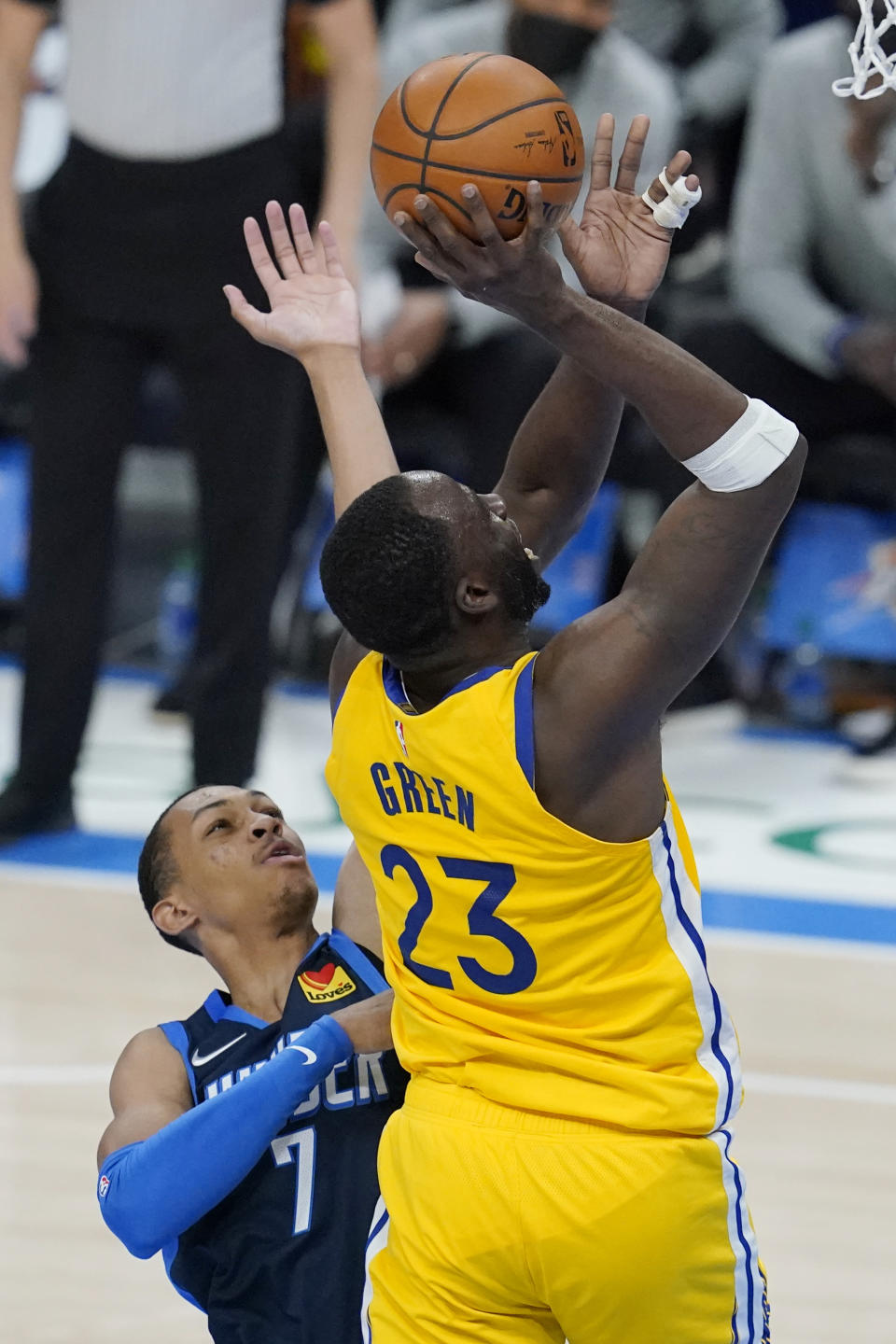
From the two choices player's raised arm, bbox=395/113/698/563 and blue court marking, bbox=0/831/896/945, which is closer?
player's raised arm, bbox=395/113/698/563

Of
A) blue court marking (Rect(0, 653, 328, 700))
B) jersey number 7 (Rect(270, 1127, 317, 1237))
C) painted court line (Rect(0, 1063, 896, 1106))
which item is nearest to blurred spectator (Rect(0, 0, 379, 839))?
painted court line (Rect(0, 1063, 896, 1106))

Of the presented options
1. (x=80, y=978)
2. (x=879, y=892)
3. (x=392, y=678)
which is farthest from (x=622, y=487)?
(x=392, y=678)

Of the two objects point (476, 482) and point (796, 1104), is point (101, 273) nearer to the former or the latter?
point (476, 482)

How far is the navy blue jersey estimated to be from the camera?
258cm

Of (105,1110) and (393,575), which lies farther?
(105,1110)

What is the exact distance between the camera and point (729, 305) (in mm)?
7176

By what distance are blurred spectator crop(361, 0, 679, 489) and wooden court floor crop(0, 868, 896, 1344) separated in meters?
2.07

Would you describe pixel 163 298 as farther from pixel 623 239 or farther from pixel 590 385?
pixel 623 239

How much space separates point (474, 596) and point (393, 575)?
0.35ft

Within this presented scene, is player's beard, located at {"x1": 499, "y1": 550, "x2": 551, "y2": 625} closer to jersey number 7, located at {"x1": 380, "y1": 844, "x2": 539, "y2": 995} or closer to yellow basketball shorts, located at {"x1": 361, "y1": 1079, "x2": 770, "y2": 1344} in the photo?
jersey number 7, located at {"x1": 380, "y1": 844, "x2": 539, "y2": 995}

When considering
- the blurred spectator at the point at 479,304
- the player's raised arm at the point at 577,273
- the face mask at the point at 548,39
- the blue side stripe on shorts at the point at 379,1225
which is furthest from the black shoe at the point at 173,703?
the blue side stripe on shorts at the point at 379,1225

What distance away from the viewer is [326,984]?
107 inches

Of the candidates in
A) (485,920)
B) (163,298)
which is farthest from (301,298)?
(163,298)

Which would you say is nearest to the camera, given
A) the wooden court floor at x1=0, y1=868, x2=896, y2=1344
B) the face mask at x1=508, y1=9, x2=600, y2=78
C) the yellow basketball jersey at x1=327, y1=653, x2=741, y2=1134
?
the yellow basketball jersey at x1=327, y1=653, x2=741, y2=1134
